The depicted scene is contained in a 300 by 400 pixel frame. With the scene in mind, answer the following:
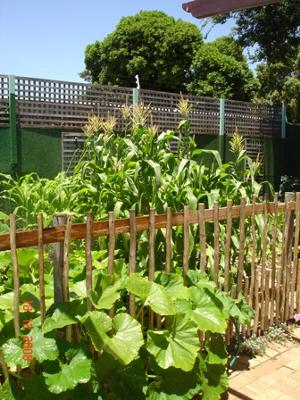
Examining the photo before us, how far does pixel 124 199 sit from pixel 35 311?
1.33 metres

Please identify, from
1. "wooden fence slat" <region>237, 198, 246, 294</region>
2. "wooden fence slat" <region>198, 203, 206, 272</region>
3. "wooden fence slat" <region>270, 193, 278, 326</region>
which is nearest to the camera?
"wooden fence slat" <region>198, 203, 206, 272</region>

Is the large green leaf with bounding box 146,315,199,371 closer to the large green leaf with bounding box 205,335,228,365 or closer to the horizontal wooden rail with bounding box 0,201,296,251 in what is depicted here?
the large green leaf with bounding box 205,335,228,365

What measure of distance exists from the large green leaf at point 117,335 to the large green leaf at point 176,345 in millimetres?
155

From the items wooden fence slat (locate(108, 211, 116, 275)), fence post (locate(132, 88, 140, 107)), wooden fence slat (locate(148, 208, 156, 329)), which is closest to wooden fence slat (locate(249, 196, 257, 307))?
wooden fence slat (locate(148, 208, 156, 329))

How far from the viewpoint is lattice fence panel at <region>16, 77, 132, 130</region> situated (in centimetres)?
696

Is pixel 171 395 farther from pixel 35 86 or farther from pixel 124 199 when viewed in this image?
pixel 35 86

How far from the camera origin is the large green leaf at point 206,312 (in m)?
2.47

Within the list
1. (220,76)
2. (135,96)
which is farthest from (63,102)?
(220,76)

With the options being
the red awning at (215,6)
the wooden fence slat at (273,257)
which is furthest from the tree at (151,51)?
the wooden fence slat at (273,257)

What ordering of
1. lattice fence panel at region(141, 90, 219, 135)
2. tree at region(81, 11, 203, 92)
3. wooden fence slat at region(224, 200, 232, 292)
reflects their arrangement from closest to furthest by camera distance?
wooden fence slat at region(224, 200, 232, 292), lattice fence panel at region(141, 90, 219, 135), tree at region(81, 11, 203, 92)

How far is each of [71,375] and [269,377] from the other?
1463mm

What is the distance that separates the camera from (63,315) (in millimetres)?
2145

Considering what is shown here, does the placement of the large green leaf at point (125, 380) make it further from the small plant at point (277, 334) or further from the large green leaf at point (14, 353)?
the small plant at point (277, 334)

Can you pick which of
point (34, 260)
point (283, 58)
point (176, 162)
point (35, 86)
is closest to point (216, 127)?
point (283, 58)
